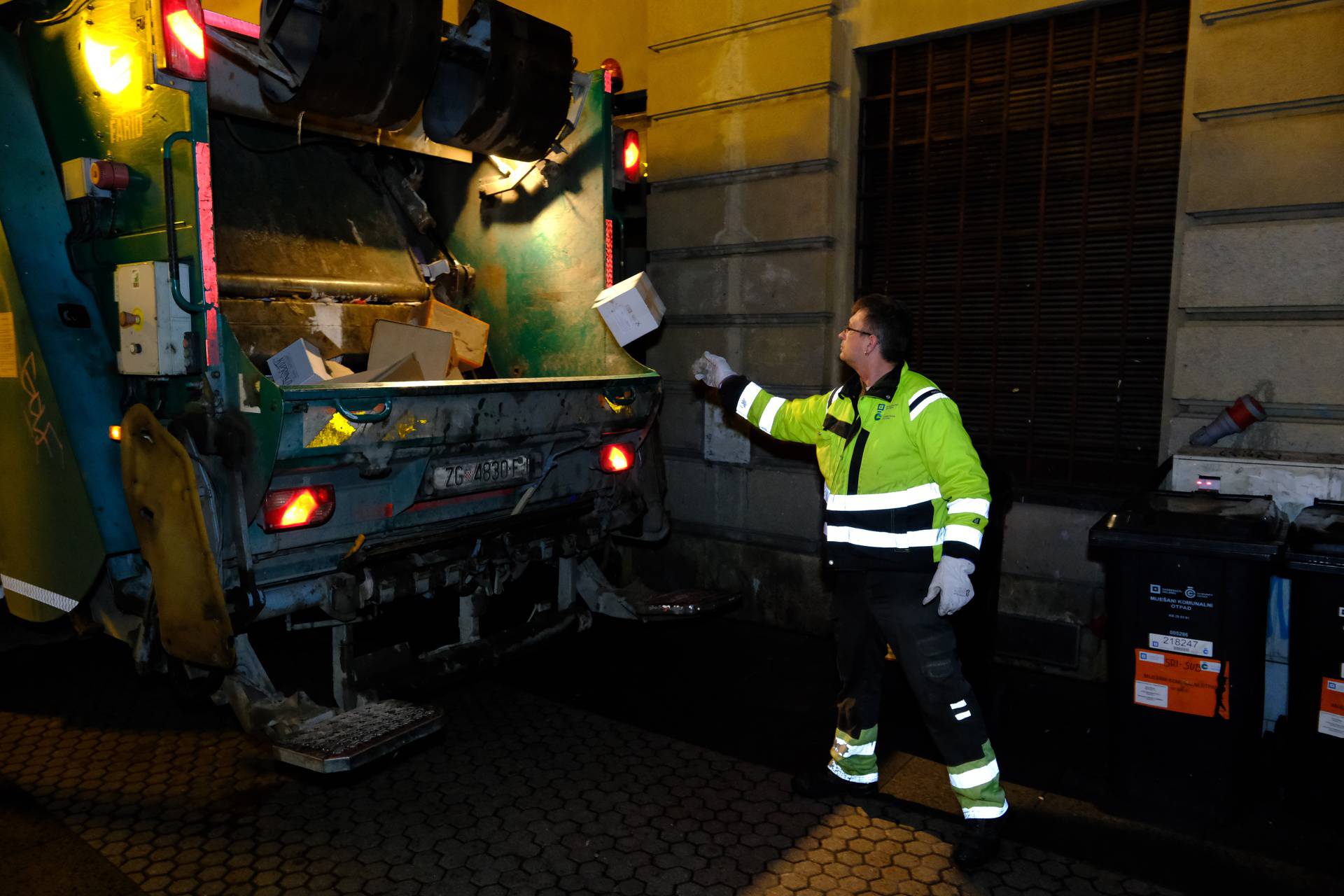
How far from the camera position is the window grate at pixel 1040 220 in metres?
A: 4.32

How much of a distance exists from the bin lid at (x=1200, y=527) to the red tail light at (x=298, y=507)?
2.50 metres

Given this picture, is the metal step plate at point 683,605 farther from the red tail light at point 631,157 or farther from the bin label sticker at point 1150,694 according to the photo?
the red tail light at point 631,157

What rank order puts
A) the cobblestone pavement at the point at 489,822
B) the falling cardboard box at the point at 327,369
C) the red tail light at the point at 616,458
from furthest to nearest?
the red tail light at the point at 616,458 < the falling cardboard box at the point at 327,369 < the cobblestone pavement at the point at 489,822

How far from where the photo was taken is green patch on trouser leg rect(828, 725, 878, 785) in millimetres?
3299

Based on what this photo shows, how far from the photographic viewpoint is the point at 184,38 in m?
2.94

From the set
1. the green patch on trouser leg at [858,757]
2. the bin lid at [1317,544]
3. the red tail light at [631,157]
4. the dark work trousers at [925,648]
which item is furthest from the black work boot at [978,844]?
the red tail light at [631,157]

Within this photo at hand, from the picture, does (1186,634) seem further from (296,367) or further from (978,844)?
(296,367)

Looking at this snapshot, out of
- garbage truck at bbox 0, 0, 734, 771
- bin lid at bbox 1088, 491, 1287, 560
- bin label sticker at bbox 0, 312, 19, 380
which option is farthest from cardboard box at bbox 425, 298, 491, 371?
bin lid at bbox 1088, 491, 1287, 560

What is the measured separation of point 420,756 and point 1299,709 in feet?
9.73

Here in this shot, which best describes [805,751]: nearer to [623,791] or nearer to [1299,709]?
[623,791]

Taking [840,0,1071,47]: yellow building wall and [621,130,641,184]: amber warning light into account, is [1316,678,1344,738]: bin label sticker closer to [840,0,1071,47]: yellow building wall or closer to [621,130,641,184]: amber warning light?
[840,0,1071,47]: yellow building wall

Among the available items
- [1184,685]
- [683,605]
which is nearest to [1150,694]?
[1184,685]

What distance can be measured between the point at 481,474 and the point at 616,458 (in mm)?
753

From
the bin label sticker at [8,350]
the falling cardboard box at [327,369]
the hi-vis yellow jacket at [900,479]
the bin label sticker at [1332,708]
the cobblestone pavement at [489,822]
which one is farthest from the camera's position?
the falling cardboard box at [327,369]
